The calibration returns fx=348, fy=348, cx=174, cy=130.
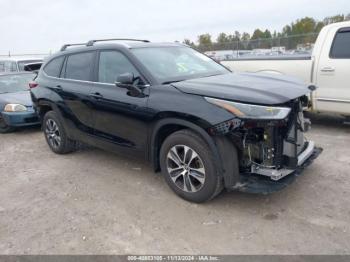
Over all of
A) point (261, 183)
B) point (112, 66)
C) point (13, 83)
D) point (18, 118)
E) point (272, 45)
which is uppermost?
point (272, 45)

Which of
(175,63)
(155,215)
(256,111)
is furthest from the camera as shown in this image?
(175,63)

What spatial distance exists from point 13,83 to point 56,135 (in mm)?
3716

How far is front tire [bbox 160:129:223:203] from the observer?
3.57 metres

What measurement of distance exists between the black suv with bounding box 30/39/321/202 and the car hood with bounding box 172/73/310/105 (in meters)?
0.01

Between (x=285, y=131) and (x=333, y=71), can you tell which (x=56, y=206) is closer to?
(x=285, y=131)

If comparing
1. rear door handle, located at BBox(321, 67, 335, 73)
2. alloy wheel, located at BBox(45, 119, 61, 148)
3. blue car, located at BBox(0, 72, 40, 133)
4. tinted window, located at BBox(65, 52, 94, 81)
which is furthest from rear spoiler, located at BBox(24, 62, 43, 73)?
rear door handle, located at BBox(321, 67, 335, 73)

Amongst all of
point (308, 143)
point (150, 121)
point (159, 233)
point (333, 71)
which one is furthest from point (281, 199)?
point (333, 71)

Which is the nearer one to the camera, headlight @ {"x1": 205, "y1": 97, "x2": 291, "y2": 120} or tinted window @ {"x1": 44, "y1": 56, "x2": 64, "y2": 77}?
headlight @ {"x1": 205, "y1": 97, "x2": 291, "y2": 120}

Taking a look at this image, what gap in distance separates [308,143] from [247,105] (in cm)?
137

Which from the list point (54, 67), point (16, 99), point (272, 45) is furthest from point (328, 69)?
point (272, 45)

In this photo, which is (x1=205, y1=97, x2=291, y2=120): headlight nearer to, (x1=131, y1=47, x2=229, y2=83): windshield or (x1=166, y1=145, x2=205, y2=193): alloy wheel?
(x1=166, y1=145, x2=205, y2=193): alloy wheel

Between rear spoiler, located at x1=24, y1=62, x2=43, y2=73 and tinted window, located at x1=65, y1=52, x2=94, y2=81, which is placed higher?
rear spoiler, located at x1=24, y1=62, x2=43, y2=73

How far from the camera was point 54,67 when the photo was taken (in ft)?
19.2

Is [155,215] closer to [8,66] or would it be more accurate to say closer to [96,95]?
[96,95]
